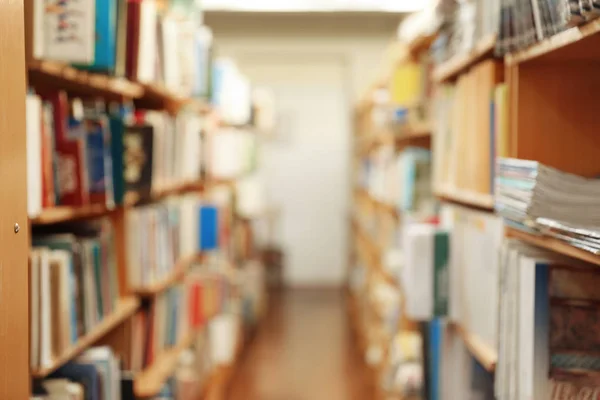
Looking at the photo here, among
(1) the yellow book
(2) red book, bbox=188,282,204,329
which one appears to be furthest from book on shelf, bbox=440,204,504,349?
(2) red book, bbox=188,282,204,329

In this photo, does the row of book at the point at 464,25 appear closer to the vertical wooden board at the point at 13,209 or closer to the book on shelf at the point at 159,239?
the vertical wooden board at the point at 13,209

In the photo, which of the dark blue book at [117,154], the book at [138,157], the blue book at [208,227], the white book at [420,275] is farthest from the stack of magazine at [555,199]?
the blue book at [208,227]

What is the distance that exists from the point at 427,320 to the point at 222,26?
19.2ft

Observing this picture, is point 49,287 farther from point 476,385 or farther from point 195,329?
point 195,329

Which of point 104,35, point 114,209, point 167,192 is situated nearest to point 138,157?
point 114,209

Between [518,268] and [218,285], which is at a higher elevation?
[518,268]

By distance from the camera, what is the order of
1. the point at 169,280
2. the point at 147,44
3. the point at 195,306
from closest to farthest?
the point at 147,44 → the point at 169,280 → the point at 195,306

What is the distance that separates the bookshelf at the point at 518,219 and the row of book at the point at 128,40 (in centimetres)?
101

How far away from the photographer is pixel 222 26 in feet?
25.8

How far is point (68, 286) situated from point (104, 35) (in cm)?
69

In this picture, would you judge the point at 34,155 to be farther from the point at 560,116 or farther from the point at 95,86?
the point at 560,116

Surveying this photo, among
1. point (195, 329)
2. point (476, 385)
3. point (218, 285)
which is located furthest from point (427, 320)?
point (218, 285)

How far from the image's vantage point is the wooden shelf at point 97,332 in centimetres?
193

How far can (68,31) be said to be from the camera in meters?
1.92
